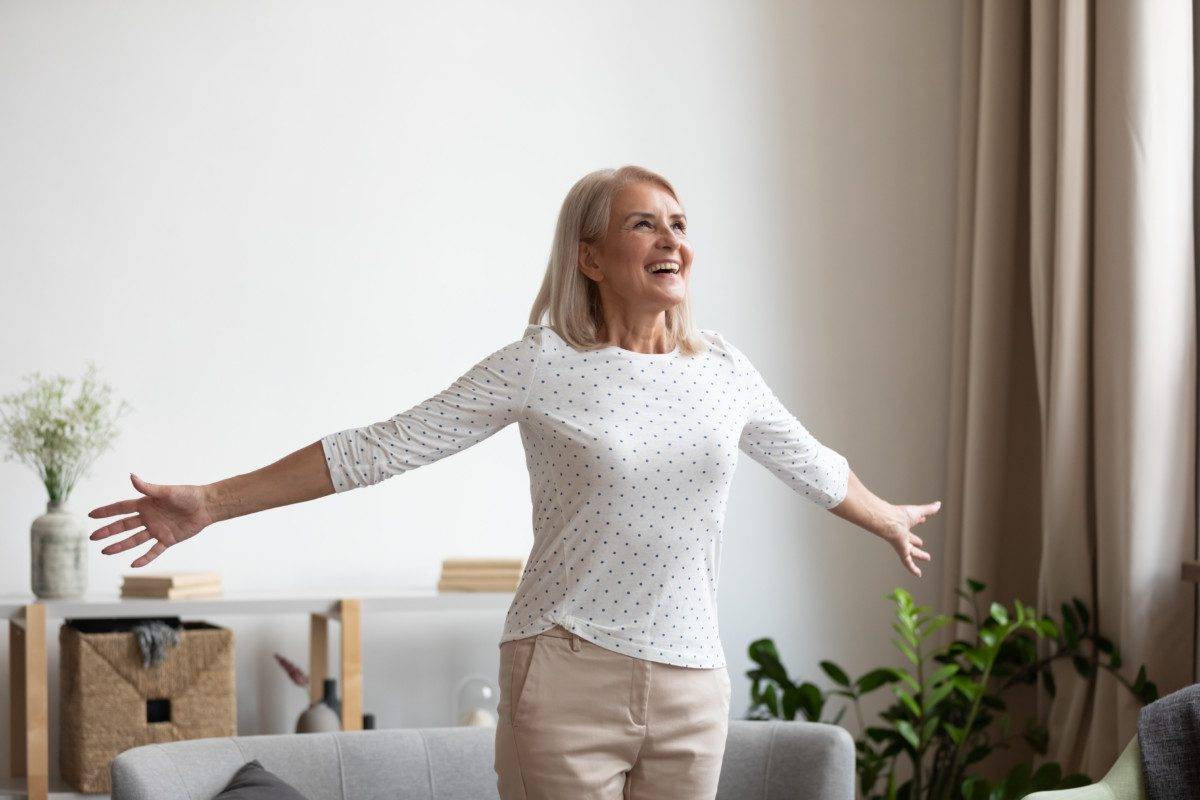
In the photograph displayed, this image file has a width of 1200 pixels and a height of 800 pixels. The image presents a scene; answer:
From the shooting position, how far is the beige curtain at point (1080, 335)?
288cm

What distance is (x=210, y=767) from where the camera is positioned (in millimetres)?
2252

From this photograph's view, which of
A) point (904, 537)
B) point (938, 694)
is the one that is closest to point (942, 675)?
point (938, 694)

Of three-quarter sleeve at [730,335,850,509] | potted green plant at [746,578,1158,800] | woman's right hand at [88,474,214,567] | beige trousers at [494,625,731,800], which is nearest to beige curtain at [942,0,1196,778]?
potted green plant at [746,578,1158,800]

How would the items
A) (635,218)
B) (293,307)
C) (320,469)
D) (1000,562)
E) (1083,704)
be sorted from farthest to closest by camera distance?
(1000,562) → (293,307) → (1083,704) → (635,218) → (320,469)

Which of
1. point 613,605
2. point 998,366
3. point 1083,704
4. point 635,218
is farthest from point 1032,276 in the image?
point 613,605

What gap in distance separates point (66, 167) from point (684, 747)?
2.27 m

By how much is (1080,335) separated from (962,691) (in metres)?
0.86

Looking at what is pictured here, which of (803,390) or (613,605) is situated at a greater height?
(803,390)

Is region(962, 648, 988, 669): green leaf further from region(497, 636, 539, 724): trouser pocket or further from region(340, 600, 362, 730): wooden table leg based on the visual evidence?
region(497, 636, 539, 724): trouser pocket

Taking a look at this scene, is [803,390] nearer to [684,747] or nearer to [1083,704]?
[1083,704]

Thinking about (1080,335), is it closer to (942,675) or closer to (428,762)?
(942,675)

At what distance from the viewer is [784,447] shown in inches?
75.6

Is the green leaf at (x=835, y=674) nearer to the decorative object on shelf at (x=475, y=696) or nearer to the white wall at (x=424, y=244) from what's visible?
the white wall at (x=424, y=244)

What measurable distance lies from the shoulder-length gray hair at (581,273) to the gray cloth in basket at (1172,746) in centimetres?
107
